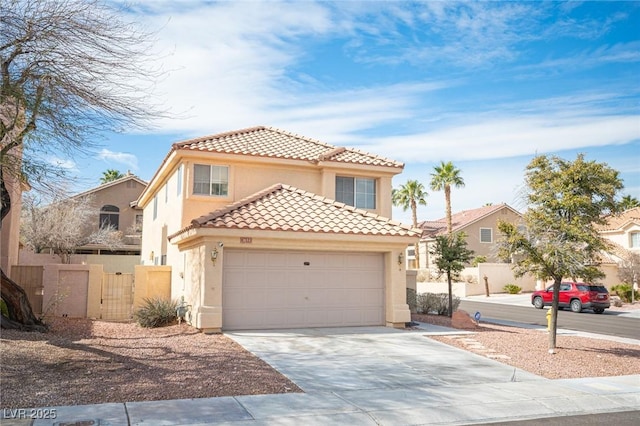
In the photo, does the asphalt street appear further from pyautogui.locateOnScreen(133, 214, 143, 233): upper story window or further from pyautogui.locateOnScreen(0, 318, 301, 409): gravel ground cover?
pyautogui.locateOnScreen(133, 214, 143, 233): upper story window

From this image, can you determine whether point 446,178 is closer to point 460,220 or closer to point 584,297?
point 460,220

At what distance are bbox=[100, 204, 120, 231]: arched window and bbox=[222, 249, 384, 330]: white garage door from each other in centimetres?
2768

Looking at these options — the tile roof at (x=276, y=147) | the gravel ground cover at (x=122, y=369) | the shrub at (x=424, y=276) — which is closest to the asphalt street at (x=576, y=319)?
the tile roof at (x=276, y=147)

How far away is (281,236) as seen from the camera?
15609 mm

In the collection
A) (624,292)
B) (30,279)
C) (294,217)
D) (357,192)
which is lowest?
(624,292)

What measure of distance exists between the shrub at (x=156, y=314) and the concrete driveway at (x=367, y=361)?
111 inches

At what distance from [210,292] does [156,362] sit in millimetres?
4393

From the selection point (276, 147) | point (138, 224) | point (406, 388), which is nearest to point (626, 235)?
point (276, 147)

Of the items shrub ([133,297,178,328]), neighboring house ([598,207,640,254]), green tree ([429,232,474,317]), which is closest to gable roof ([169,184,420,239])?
shrub ([133,297,178,328])

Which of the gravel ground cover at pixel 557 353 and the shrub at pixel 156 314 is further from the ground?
the shrub at pixel 156 314

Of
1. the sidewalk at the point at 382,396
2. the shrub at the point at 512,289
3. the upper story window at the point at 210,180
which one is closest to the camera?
the sidewalk at the point at 382,396

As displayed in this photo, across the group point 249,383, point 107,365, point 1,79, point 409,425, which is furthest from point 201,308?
point 409,425

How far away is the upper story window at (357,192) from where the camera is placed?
20406 millimetres

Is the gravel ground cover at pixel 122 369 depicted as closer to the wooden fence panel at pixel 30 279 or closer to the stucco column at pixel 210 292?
the stucco column at pixel 210 292
